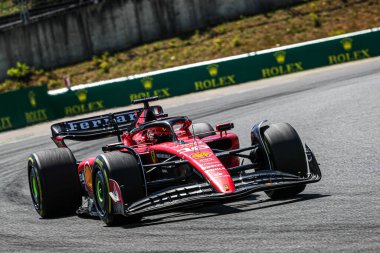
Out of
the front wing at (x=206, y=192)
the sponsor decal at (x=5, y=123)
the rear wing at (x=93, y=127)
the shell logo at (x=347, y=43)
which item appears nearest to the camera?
the front wing at (x=206, y=192)

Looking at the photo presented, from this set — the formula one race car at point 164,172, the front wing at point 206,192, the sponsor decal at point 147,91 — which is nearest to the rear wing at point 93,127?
the formula one race car at point 164,172

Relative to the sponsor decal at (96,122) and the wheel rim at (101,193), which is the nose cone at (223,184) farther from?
the sponsor decal at (96,122)

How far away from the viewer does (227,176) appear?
8.78 m

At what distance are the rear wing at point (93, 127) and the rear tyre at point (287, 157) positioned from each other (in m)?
2.93

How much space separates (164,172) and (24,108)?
62.3 feet

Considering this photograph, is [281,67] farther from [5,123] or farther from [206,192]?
[206,192]

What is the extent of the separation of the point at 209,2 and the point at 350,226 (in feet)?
112

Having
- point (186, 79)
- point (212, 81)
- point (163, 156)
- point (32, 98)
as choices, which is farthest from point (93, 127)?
point (212, 81)

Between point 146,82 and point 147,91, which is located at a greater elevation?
point 146,82

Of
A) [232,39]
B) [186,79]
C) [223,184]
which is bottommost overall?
[186,79]

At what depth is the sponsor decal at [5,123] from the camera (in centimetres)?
2778

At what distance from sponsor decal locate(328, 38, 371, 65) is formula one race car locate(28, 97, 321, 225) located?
67.9 feet

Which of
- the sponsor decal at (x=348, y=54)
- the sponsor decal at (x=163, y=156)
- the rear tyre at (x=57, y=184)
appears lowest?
the sponsor decal at (x=348, y=54)

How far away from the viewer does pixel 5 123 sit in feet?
91.4
